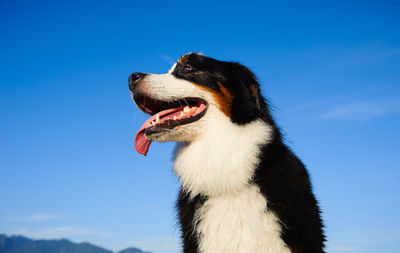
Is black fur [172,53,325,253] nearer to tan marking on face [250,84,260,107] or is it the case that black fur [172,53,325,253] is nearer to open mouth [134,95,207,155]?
tan marking on face [250,84,260,107]

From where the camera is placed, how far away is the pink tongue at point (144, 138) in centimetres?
461

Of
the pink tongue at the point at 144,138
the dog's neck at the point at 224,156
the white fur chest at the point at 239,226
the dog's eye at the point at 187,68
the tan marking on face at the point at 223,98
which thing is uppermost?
the dog's eye at the point at 187,68

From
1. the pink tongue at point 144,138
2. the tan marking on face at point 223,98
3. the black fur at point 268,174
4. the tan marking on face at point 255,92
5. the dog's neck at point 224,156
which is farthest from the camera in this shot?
the pink tongue at point 144,138

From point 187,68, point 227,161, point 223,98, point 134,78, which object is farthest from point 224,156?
point 134,78

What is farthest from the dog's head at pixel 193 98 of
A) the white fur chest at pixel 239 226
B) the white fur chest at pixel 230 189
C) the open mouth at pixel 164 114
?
the white fur chest at pixel 239 226

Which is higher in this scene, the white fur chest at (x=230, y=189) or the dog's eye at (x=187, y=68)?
the dog's eye at (x=187, y=68)

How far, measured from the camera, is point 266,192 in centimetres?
392

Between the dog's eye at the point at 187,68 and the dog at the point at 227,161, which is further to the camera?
the dog's eye at the point at 187,68

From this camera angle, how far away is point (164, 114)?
4617 mm

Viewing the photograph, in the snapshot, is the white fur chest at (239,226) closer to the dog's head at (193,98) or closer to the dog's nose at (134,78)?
the dog's head at (193,98)

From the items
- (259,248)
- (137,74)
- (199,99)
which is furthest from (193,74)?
(259,248)

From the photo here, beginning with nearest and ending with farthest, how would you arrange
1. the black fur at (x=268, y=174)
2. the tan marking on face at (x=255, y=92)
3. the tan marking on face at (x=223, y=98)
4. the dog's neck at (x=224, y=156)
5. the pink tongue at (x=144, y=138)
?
1. the black fur at (x=268, y=174)
2. the dog's neck at (x=224, y=156)
3. the tan marking on face at (x=223, y=98)
4. the tan marking on face at (x=255, y=92)
5. the pink tongue at (x=144, y=138)

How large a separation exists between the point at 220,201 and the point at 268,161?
72 cm

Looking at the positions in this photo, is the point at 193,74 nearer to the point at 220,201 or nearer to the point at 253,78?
the point at 253,78
